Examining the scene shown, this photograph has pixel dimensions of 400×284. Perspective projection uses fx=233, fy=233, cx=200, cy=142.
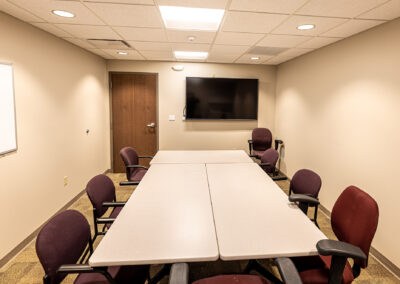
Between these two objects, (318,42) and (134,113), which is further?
(134,113)

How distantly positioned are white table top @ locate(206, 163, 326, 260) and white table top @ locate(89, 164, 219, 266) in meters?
0.09

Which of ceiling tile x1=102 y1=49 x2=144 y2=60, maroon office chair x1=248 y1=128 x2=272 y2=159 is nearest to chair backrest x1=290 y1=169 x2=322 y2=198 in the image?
maroon office chair x1=248 y1=128 x2=272 y2=159

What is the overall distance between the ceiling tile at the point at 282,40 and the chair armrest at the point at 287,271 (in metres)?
2.61

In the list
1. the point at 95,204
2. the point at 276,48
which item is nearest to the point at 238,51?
the point at 276,48

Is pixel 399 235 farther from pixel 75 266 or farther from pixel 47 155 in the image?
pixel 47 155

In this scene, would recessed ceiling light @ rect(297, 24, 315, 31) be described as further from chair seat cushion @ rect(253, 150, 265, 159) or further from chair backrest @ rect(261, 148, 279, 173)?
chair seat cushion @ rect(253, 150, 265, 159)

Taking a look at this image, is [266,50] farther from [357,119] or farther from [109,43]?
[109,43]

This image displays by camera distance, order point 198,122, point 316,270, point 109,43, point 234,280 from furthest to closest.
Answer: point 198,122, point 109,43, point 316,270, point 234,280

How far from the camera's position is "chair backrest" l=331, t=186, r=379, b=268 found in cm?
145

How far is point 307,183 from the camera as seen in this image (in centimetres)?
234

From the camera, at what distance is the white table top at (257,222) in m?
1.31

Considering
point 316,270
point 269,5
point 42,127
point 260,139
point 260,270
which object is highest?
point 269,5

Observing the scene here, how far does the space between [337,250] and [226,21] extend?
221 centimetres

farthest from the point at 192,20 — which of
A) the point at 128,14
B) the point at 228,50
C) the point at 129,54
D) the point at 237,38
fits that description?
the point at 129,54
